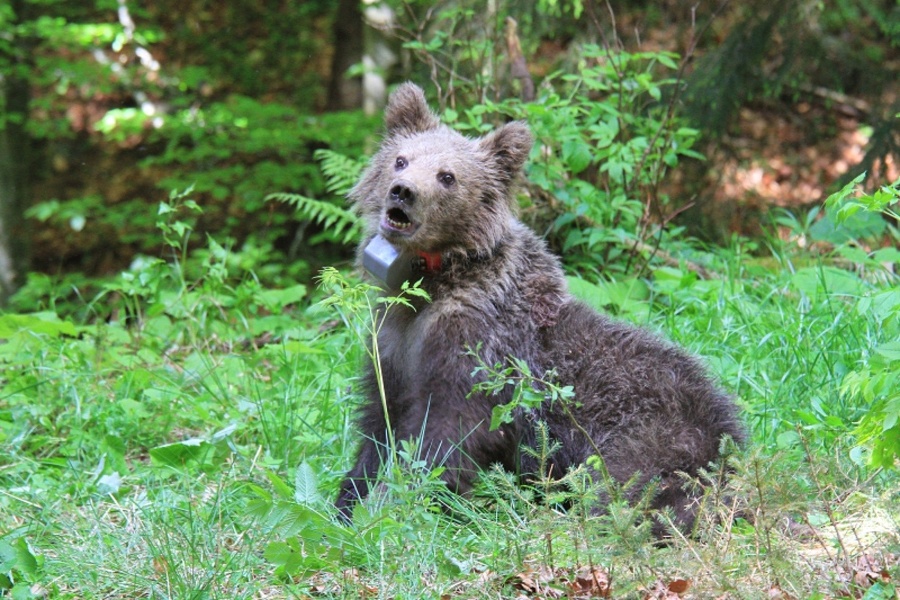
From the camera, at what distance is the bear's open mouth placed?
4613 millimetres

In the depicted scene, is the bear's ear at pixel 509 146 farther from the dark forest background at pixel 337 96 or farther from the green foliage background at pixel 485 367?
the dark forest background at pixel 337 96

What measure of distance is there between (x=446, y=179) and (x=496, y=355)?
36.1 inches

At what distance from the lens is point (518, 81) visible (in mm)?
7648

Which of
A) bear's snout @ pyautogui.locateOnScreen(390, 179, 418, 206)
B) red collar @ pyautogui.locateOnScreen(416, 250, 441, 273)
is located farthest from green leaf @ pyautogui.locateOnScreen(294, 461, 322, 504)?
bear's snout @ pyautogui.locateOnScreen(390, 179, 418, 206)

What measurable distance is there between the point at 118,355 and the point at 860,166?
5.44m

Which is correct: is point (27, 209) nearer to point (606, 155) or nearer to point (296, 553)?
point (606, 155)

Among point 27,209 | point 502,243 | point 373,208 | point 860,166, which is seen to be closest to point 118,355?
point 373,208

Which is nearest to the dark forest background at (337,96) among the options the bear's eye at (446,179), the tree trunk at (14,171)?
the tree trunk at (14,171)

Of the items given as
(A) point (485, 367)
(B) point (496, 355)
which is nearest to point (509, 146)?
(B) point (496, 355)

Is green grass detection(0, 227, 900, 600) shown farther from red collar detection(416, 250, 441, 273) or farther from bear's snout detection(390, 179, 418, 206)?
bear's snout detection(390, 179, 418, 206)

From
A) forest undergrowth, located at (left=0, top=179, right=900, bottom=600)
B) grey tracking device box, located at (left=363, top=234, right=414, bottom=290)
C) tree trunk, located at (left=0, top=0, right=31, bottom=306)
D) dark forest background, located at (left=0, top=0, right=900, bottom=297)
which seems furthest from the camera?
tree trunk, located at (left=0, top=0, right=31, bottom=306)

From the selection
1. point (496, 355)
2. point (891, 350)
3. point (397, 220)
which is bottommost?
point (496, 355)

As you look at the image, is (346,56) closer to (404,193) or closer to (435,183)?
(435,183)

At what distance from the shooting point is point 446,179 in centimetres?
483
